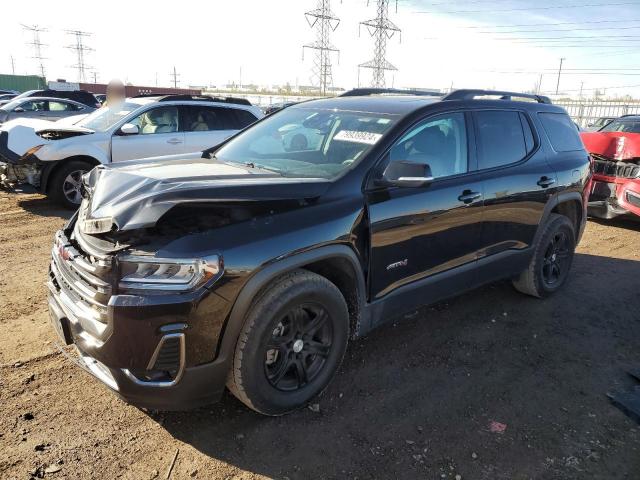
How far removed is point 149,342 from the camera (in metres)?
2.33

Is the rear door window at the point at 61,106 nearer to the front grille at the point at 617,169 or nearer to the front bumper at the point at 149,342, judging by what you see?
the front grille at the point at 617,169

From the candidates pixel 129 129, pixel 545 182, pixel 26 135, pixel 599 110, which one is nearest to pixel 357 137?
pixel 545 182

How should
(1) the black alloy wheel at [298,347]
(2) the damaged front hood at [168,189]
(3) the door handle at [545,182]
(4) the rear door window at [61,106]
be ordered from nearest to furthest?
1. (2) the damaged front hood at [168,189]
2. (1) the black alloy wheel at [298,347]
3. (3) the door handle at [545,182]
4. (4) the rear door window at [61,106]

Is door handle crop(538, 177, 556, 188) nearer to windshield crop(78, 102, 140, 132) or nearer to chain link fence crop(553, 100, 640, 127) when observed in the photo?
windshield crop(78, 102, 140, 132)

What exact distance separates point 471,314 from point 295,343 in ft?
7.32

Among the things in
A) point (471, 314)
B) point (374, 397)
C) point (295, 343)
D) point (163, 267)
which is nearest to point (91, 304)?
point (163, 267)

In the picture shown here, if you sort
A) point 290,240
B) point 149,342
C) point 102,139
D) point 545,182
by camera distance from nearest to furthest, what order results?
1. point 149,342
2. point 290,240
3. point 545,182
4. point 102,139

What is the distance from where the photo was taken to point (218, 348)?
8.27 feet

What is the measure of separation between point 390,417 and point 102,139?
6.61 metres

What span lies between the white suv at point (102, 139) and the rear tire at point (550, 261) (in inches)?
229

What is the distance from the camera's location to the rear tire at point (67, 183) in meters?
7.54

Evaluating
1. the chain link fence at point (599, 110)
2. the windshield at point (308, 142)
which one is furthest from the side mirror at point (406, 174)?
the chain link fence at point (599, 110)

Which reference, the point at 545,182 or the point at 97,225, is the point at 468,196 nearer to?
the point at 545,182

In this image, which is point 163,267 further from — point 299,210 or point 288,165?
point 288,165
